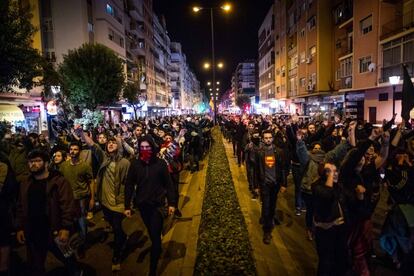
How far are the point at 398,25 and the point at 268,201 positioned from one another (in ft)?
74.7

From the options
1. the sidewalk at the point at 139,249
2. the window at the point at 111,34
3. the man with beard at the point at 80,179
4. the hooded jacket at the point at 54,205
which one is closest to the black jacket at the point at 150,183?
the hooded jacket at the point at 54,205

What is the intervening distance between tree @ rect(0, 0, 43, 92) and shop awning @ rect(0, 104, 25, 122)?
25.8 feet

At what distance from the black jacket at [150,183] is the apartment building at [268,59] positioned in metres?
58.6

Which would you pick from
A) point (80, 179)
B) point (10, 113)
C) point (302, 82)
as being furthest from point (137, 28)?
point (80, 179)

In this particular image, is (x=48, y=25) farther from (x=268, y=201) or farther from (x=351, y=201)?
(x=351, y=201)

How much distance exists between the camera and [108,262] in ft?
18.4

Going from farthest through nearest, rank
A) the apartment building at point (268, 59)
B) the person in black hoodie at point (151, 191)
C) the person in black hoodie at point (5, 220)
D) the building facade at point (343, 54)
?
the apartment building at point (268, 59), the building facade at point (343, 54), the person in black hoodie at point (151, 191), the person in black hoodie at point (5, 220)

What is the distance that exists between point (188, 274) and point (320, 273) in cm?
193

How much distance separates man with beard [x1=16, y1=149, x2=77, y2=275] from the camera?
13.5 ft

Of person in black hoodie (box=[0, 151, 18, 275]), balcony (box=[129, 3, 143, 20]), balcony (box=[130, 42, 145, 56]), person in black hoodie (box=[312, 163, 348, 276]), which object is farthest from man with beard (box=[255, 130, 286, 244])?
balcony (box=[129, 3, 143, 20])

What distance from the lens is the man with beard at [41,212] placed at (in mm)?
4102

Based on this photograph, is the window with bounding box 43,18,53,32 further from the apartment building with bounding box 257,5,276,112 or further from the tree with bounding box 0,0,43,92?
the apartment building with bounding box 257,5,276,112

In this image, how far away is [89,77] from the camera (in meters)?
27.2

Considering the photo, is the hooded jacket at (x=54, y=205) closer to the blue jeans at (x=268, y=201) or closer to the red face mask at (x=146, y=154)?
the red face mask at (x=146, y=154)
